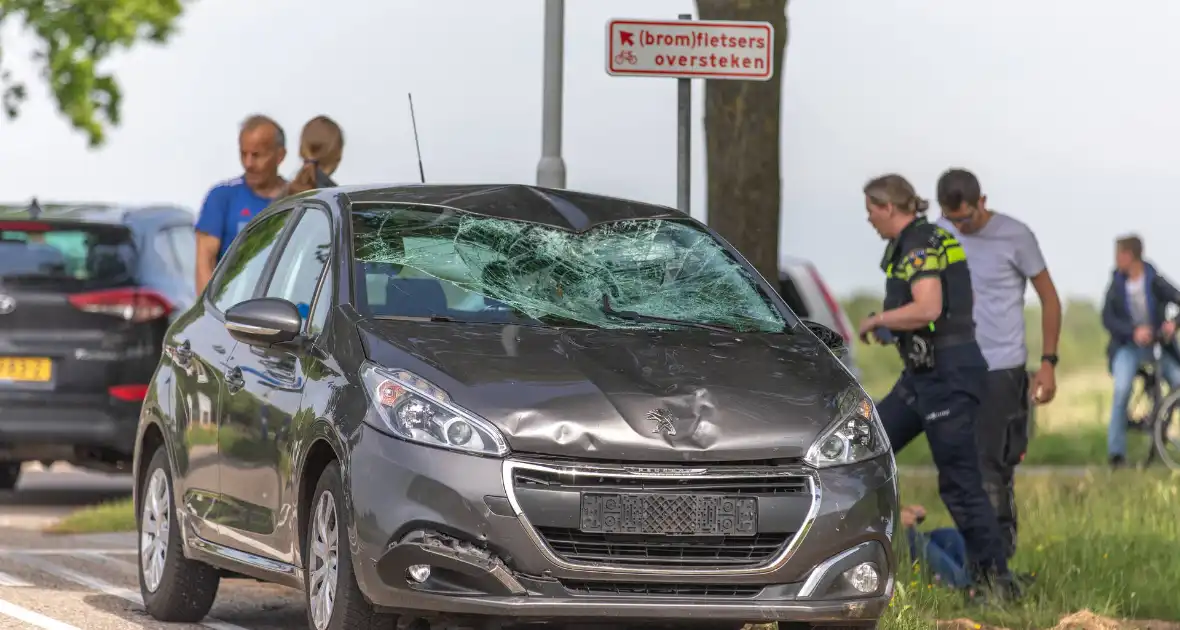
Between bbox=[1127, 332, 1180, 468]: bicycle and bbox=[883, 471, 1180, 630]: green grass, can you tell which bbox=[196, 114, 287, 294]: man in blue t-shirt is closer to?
bbox=[883, 471, 1180, 630]: green grass

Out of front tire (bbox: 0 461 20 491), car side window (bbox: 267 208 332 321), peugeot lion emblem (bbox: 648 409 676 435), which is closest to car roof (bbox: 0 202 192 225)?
front tire (bbox: 0 461 20 491)

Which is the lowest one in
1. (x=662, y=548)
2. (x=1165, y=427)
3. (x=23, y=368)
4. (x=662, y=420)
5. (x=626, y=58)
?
(x=1165, y=427)

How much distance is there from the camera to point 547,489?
6512 millimetres

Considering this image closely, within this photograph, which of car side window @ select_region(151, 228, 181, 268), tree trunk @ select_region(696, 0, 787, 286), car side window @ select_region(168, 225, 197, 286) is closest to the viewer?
tree trunk @ select_region(696, 0, 787, 286)

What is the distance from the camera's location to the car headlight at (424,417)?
6566 mm

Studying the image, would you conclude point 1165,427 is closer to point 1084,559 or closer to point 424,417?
point 1084,559

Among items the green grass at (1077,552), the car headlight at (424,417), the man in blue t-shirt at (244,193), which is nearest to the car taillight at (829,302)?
the green grass at (1077,552)

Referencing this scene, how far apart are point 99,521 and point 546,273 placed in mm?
6082

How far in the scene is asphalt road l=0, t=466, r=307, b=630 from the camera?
8.64 meters

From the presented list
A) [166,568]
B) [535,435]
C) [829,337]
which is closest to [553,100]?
[166,568]

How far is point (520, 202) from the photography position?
8289mm

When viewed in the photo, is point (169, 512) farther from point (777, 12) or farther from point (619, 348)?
point (777, 12)

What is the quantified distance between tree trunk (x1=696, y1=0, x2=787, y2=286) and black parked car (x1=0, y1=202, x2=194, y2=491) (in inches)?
146

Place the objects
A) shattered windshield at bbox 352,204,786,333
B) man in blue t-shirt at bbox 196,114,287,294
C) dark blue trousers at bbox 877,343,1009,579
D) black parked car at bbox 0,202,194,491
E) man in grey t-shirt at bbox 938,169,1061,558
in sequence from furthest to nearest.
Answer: black parked car at bbox 0,202,194,491
man in blue t-shirt at bbox 196,114,287,294
man in grey t-shirt at bbox 938,169,1061,558
dark blue trousers at bbox 877,343,1009,579
shattered windshield at bbox 352,204,786,333
